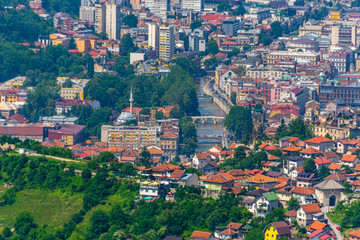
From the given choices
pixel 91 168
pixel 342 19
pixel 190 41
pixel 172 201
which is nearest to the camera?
pixel 172 201

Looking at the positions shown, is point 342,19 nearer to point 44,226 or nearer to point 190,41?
point 190,41

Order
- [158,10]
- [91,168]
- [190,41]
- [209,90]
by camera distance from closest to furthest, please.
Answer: [91,168]
[209,90]
[190,41]
[158,10]

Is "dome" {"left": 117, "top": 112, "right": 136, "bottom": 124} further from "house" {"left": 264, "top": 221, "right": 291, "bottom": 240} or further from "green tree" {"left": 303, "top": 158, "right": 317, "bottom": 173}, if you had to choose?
"house" {"left": 264, "top": 221, "right": 291, "bottom": 240}

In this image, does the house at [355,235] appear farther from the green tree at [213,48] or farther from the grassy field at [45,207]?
the green tree at [213,48]

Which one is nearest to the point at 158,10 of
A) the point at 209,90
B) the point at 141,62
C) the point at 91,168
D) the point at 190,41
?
the point at 190,41

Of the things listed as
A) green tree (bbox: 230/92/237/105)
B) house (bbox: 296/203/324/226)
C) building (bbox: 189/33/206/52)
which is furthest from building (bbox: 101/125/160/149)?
building (bbox: 189/33/206/52)

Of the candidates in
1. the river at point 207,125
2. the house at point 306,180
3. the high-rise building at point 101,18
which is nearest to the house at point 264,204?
the house at point 306,180
